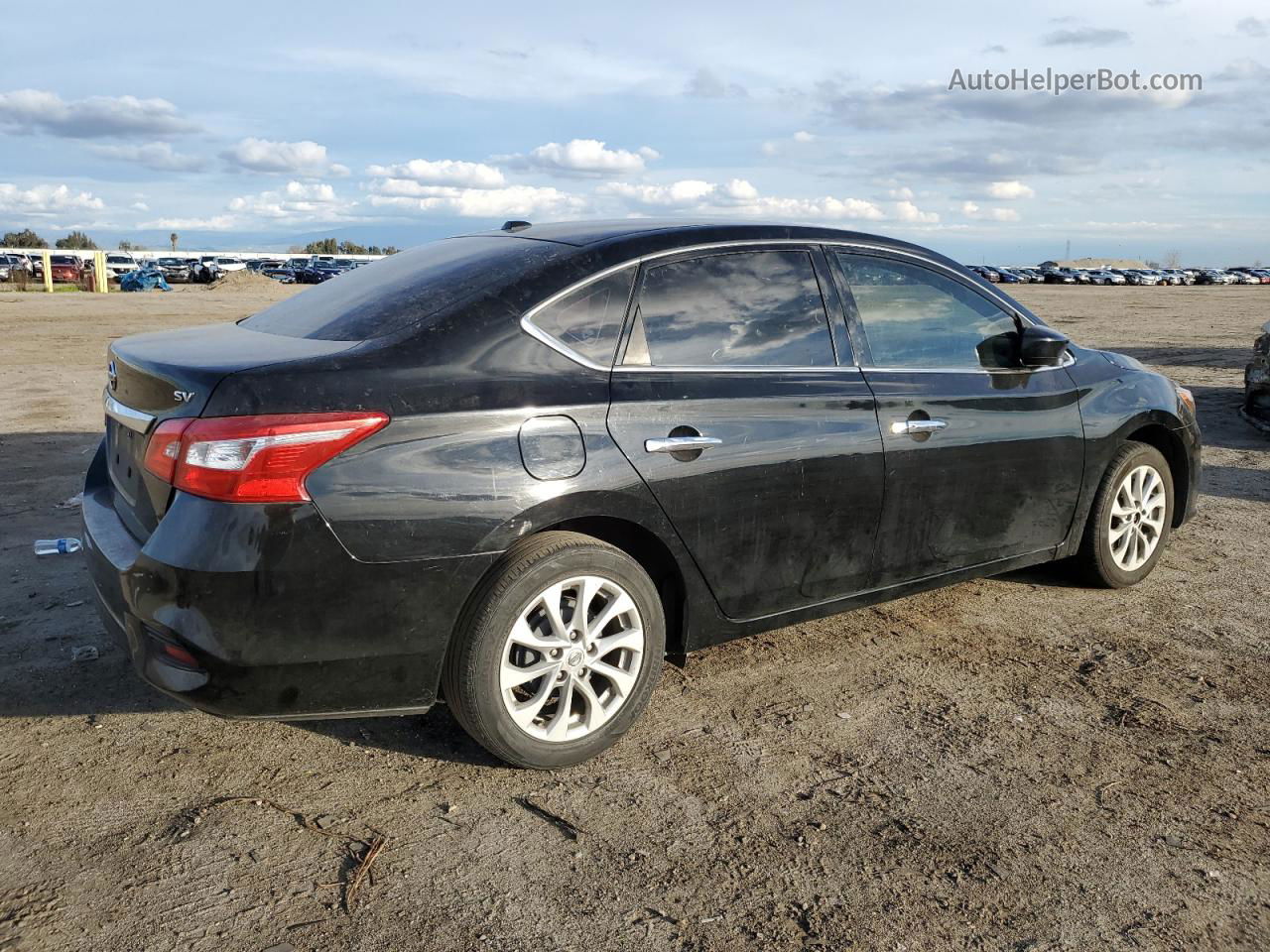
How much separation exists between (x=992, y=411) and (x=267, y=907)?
3.29m

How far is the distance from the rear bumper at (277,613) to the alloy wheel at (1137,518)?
341cm

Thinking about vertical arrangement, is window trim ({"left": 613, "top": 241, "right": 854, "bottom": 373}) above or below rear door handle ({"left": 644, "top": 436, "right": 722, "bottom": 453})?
above

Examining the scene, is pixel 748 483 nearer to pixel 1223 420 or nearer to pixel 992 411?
pixel 992 411

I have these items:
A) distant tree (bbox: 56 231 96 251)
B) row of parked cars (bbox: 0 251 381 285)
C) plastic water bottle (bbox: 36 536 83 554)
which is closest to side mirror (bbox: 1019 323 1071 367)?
plastic water bottle (bbox: 36 536 83 554)

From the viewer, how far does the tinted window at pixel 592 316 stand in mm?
3473

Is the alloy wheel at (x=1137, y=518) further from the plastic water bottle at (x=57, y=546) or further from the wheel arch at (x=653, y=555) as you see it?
the plastic water bottle at (x=57, y=546)

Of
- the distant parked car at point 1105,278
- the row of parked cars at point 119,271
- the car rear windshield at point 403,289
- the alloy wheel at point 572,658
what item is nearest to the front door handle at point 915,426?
the alloy wheel at point 572,658

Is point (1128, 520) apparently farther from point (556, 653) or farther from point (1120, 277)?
point (1120, 277)

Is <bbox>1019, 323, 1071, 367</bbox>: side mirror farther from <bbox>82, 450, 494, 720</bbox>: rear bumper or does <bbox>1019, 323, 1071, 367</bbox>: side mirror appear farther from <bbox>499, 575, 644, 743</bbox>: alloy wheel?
<bbox>82, 450, 494, 720</bbox>: rear bumper

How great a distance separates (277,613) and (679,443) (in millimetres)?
1365

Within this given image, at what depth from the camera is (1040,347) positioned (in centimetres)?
457

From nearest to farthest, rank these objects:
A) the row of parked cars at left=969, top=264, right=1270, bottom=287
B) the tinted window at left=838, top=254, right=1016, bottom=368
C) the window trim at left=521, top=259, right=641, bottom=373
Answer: the window trim at left=521, top=259, right=641, bottom=373 → the tinted window at left=838, top=254, right=1016, bottom=368 → the row of parked cars at left=969, top=264, right=1270, bottom=287

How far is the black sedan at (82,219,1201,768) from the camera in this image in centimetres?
299

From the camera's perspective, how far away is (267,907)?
275 cm
